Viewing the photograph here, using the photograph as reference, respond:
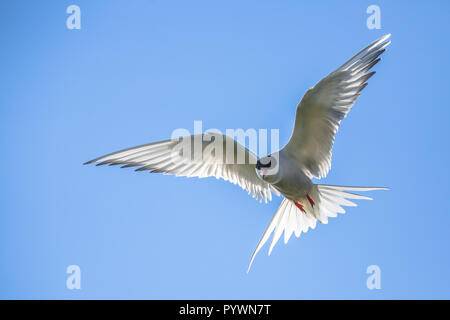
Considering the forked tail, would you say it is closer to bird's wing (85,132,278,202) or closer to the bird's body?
the bird's body

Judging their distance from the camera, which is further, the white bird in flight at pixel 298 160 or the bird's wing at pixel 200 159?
the bird's wing at pixel 200 159

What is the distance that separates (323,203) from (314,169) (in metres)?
0.45

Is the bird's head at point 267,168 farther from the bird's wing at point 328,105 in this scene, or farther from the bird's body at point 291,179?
the bird's wing at point 328,105

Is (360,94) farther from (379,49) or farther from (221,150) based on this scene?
(221,150)

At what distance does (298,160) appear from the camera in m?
5.82

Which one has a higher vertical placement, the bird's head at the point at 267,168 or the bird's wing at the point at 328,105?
the bird's wing at the point at 328,105

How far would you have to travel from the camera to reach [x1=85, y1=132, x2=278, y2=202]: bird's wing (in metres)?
5.38

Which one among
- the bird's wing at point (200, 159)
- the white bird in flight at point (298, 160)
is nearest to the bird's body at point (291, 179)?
the white bird in flight at point (298, 160)

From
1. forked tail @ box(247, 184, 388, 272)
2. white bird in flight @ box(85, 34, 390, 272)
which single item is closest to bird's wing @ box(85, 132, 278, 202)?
white bird in flight @ box(85, 34, 390, 272)

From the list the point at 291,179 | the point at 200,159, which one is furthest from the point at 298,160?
the point at 200,159

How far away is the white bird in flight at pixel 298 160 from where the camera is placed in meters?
5.14

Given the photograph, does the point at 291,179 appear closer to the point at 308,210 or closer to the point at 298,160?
the point at 298,160
